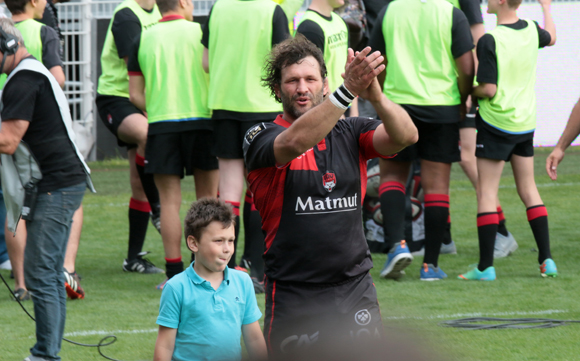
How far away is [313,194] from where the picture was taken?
9.52 feet

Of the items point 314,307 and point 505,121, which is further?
point 505,121

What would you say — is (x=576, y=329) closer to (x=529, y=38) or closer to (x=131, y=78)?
(x=529, y=38)

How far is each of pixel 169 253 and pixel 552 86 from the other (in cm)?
1241

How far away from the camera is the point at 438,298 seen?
5020 mm

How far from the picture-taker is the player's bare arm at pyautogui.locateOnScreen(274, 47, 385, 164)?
247cm

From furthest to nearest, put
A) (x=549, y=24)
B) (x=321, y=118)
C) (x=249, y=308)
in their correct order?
(x=549, y=24)
(x=249, y=308)
(x=321, y=118)

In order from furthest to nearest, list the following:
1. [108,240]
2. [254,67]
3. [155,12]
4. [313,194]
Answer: [108,240]
[155,12]
[254,67]
[313,194]

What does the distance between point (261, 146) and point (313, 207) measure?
0.31 m

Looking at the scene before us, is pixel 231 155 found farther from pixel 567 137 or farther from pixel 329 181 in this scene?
pixel 329 181

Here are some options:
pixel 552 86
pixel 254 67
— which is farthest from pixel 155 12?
pixel 552 86

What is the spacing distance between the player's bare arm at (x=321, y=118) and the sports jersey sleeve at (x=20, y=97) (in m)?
1.68

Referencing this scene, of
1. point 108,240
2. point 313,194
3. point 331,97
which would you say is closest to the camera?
point 331,97

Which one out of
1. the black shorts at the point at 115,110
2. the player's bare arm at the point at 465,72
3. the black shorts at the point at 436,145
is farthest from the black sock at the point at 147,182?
the player's bare arm at the point at 465,72

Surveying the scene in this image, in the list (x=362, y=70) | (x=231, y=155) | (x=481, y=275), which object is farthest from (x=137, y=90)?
(x=362, y=70)
